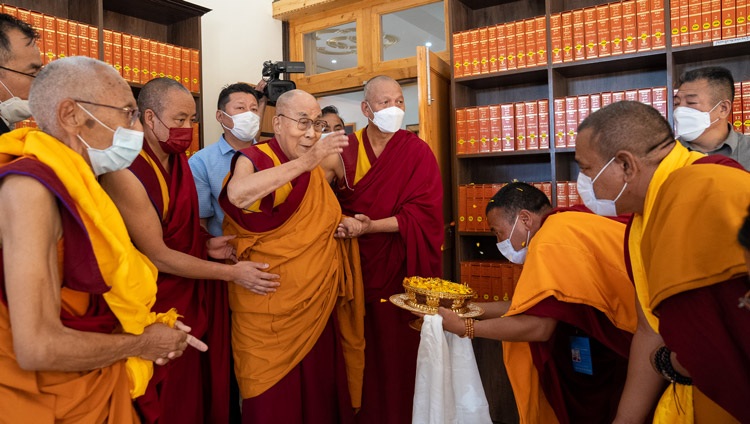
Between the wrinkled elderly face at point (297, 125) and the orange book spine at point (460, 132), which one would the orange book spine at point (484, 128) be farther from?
the wrinkled elderly face at point (297, 125)

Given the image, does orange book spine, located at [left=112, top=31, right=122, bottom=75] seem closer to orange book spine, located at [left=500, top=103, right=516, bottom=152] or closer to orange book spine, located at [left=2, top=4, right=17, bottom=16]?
orange book spine, located at [left=2, top=4, right=17, bottom=16]

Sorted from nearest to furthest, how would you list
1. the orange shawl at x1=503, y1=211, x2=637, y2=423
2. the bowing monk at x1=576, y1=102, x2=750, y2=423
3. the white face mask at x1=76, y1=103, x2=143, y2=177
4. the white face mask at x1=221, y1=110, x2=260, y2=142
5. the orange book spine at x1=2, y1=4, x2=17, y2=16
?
the bowing monk at x1=576, y1=102, x2=750, y2=423, the white face mask at x1=76, y1=103, x2=143, y2=177, the orange shawl at x1=503, y1=211, x2=637, y2=423, the white face mask at x1=221, y1=110, x2=260, y2=142, the orange book spine at x1=2, y1=4, x2=17, y2=16

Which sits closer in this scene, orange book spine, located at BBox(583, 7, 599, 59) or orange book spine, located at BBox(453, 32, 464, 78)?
orange book spine, located at BBox(583, 7, 599, 59)

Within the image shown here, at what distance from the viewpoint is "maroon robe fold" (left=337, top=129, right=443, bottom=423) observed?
2.55 m

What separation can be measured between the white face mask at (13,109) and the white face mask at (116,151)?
0.88 meters

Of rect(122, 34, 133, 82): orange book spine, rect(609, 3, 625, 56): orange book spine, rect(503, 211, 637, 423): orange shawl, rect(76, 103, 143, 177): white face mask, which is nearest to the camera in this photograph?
rect(76, 103, 143, 177): white face mask

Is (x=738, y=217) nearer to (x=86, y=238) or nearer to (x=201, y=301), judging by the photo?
(x=86, y=238)

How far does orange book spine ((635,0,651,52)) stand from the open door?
51.7 inches

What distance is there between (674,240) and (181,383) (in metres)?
1.76

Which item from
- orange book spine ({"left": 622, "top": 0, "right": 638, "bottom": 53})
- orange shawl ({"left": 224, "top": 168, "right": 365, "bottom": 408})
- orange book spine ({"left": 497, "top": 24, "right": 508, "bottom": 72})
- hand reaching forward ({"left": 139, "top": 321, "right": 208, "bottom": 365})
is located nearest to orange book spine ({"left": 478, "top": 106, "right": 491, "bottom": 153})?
orange book spine ({"left": 497, "top": 24, "right": 508, "bottom": 72})

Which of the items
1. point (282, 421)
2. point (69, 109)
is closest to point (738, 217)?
point (69, 109)

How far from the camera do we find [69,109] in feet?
4.21

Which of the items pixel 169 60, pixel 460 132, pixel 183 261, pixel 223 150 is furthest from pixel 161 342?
pixel 460 132

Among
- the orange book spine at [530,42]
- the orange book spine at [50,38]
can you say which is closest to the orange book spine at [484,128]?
the orange book spine at [530,42]
